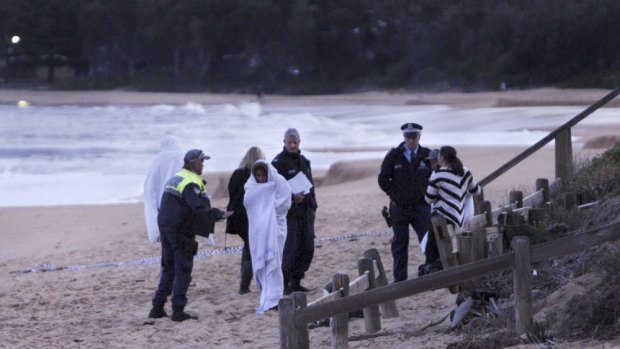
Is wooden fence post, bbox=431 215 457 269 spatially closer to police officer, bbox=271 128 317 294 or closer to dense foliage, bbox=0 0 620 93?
police officer, bbox=271 128 317 294

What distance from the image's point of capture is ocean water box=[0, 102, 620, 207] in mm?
30391

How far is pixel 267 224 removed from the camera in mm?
9914

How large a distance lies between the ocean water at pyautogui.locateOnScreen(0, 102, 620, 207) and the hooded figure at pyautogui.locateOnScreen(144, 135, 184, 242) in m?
14.1

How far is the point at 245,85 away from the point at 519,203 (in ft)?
263

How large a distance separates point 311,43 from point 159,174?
3119 inches

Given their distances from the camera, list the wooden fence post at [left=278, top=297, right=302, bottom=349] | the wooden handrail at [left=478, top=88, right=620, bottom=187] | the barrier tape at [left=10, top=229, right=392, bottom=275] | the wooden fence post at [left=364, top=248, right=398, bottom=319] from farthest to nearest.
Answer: the barrier tape at [left=10, top=229, right=392, bottom=275]
the wooden handrail at [left=478, top=88, right=620, bottom=187]
the wooden fence post at [left=364, top=248, right=398, bottom=319]
the wooden fence post at [left=278, top=297, right=302, bottom=349]

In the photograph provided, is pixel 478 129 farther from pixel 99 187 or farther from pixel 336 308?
pixel 336 308

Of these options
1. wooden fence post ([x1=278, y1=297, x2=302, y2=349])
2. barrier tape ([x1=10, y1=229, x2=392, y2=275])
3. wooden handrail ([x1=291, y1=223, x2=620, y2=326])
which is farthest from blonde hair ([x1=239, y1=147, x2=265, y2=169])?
wooden fence post ([x1=278, y1=297, x2=302, y2=349])

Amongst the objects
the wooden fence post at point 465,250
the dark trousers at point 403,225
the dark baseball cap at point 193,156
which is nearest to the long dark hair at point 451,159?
the dark trousers at point 403,225

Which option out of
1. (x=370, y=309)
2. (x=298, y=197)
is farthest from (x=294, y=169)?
(x=370, y=309)

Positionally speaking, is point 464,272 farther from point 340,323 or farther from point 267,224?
point 267,224

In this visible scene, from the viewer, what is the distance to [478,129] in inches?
1777

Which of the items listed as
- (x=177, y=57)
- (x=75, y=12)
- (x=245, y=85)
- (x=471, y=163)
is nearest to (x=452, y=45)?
(x=245, y=85)

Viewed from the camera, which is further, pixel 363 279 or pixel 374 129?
pixel 374 129
